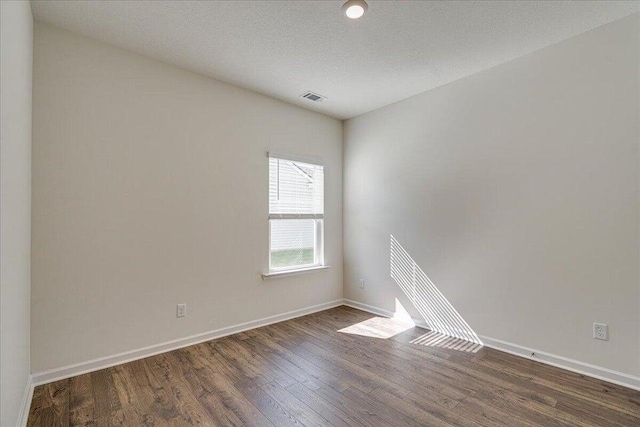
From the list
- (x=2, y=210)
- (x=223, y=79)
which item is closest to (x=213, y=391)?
(x=2, y=210)

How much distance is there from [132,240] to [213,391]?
1.41 meters

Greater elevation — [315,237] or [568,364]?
[315,237]

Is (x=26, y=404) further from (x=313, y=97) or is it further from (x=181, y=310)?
(x=313, y=97)

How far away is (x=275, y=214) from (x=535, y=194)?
8.51 feet

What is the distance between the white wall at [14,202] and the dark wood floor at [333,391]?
477 mm

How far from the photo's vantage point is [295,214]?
386 cm

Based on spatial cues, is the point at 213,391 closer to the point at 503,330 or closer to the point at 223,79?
the point at 503,330

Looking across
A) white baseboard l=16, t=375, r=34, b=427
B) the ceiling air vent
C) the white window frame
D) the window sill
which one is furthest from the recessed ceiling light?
white baseboard l=16, t=375, r=34, b=427

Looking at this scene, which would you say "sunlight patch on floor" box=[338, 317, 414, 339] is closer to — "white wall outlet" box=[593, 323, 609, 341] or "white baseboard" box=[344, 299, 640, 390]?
"white baseboard" box=[344, 299, 640, 390]

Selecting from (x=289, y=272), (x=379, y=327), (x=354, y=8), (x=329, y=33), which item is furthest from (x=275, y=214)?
(x=354, y=8)

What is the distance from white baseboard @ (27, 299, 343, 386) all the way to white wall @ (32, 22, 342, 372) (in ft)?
0.17

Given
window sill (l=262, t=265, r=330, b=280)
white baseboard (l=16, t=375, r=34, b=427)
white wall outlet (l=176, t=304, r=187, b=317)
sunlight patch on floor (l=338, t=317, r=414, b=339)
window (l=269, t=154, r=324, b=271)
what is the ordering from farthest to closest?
window (l=269, t=154, r=324, b=271)
window sill (l=262, t=265, r=330, b=280)
sunlight patch on floor (l=338, t=317, r=414, b=339)
white wall outlet (l=176, t=304, r=187, b=317)
white baseboard (l=16, t=375, r=34, b=427)

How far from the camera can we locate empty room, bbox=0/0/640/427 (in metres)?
2.02

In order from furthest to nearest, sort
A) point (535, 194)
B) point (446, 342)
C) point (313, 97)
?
point (313, 97) → point (446, 342) → point (535, 194)
